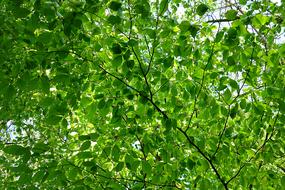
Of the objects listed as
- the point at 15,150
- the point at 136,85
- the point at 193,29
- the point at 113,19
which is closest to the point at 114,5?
the point at 113,19

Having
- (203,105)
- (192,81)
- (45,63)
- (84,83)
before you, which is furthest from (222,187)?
(45,63)

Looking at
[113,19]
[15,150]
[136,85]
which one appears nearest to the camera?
[15,150]

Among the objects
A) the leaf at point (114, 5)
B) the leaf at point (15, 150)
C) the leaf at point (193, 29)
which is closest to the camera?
the leaf at point (15, 150)

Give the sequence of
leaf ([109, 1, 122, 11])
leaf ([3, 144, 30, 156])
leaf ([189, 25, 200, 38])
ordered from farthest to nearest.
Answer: leaf ([189, 25, 200, 38]) → leaf ([109, 1, 122, 11]) → leaf ([3, 144, 30, 156])

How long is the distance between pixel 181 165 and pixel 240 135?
1005 millimetres

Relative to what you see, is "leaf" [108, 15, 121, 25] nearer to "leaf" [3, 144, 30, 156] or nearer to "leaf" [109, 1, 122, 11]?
"leaf" [109, 1, 122, 11]

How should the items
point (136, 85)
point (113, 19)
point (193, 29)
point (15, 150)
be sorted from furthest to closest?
point (136, 85) < point (193, 29) < point (113, 19) < point (15, 150)

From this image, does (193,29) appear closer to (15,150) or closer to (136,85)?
(136,85)

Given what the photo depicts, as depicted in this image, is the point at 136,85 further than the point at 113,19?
Yes

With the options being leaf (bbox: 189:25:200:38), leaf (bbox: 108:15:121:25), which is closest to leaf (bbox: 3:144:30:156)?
leaf (bbox: 108:15:121:25)

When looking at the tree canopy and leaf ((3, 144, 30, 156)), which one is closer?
leaf ((3, 144, 30, 156))

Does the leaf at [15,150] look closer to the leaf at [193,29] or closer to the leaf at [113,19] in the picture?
the leaf at [113,19]

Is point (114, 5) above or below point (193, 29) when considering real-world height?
A: below

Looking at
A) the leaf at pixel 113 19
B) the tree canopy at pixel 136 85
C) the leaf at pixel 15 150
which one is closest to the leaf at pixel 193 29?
the tree canopy at pixel 136 85
